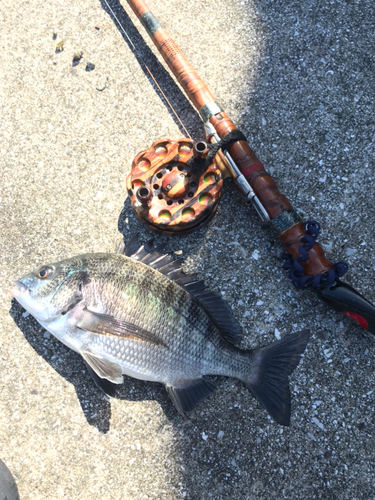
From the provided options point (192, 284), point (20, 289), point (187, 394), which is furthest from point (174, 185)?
point (187, 394)

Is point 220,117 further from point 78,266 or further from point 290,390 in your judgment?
point 290,390

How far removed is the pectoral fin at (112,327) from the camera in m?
2.46

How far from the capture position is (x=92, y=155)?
122 inches

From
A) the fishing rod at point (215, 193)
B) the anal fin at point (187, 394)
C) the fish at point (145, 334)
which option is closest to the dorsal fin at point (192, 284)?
the fish at point (145, 334)

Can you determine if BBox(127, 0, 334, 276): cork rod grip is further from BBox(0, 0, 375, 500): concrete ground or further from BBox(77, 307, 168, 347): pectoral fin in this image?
BBox(77, 307, 168, 347): pectoral fin

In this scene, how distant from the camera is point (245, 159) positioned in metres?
2.67

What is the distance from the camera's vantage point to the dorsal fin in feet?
8.71

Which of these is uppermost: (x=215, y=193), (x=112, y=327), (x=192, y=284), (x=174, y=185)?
(x=174, y=185)

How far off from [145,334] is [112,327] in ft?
0.70

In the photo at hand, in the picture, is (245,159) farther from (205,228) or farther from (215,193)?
(205,228)

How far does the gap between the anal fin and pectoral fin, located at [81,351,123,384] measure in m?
0.35

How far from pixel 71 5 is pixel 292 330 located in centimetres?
323

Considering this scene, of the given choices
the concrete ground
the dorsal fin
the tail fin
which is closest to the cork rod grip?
the concrete ground

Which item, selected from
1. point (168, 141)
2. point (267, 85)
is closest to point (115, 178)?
point (168, 141)
